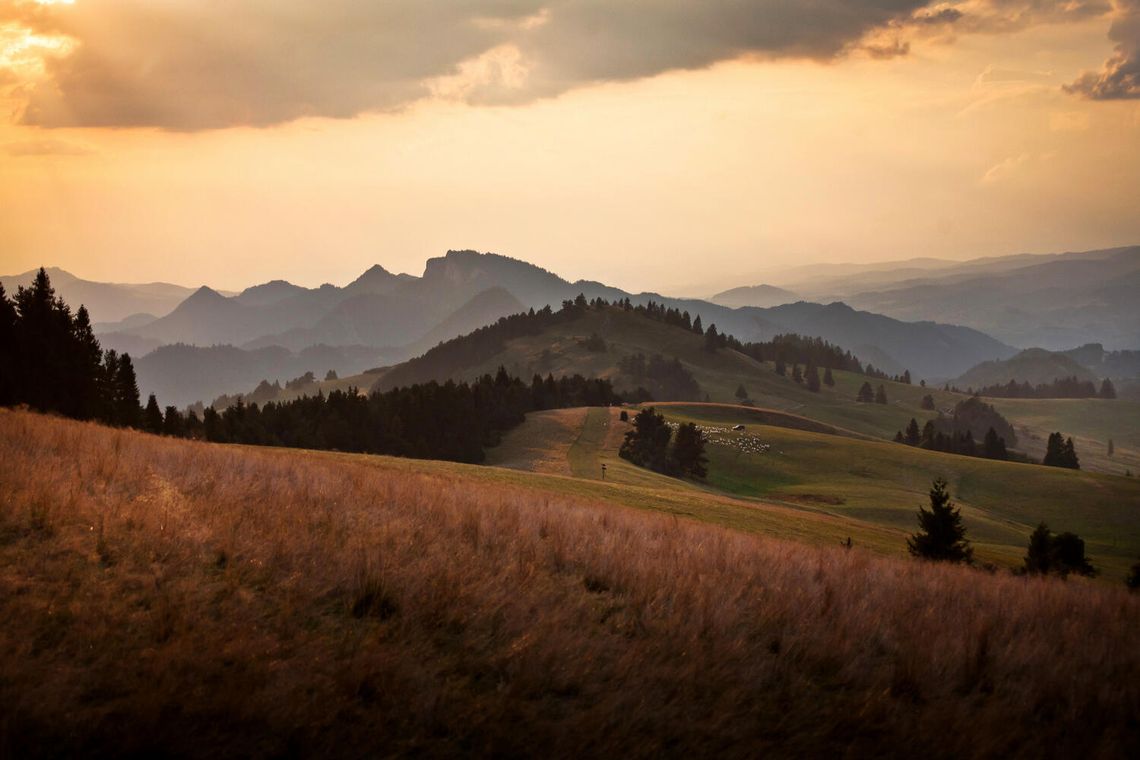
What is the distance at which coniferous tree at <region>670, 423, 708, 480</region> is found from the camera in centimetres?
10844

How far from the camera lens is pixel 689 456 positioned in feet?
362

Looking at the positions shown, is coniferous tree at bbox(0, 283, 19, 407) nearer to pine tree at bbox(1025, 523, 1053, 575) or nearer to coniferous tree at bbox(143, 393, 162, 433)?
coniferous tree at bbox(143, 393, 162, 433)

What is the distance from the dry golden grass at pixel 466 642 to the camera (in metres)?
6.03

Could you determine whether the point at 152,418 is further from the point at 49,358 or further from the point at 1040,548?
the point at 1040,548

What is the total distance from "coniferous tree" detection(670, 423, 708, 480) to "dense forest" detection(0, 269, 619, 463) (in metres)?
29.5

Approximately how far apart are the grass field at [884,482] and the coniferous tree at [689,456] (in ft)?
8.79

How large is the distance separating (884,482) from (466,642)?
379 feet

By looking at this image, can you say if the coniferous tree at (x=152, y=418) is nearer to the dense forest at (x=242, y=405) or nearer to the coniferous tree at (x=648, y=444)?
the dense forest at (x=242, y=405)

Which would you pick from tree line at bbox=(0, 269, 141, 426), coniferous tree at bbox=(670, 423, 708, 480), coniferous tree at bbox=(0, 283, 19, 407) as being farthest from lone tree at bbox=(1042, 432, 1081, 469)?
→ coniferous tree at bbox=(0, 283, 19, 407)

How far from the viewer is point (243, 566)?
321 inches

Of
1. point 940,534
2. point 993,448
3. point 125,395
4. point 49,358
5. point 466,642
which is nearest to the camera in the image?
point 466,642

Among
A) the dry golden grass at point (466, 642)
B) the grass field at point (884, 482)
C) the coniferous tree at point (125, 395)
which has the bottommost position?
the grass field at point (884, 482)

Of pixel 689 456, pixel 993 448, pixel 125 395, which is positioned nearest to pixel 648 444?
pixel 689 456

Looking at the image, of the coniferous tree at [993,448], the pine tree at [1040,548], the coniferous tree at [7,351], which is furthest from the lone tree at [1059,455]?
the coniferous tree at [7,351]
